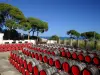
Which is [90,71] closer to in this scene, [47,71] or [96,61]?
[47,71]

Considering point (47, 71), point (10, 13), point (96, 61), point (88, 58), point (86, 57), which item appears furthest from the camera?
point (10, 13)

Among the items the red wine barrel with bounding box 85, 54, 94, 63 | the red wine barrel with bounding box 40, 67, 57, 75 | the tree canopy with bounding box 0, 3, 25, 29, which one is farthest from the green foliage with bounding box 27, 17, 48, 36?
the red wine barrel with bounding box 40, 67, 57, 75

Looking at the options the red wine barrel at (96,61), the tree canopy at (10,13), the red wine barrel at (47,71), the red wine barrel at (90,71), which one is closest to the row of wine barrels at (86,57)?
the red wine barrel at (96,61)

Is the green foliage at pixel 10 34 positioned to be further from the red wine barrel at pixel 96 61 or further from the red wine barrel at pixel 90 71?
the red wine barrel at pixel 90 71

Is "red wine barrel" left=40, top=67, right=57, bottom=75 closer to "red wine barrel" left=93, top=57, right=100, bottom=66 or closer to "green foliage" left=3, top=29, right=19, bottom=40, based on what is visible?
"red wine barrel" left=93, top=57, right=100, bottom=66

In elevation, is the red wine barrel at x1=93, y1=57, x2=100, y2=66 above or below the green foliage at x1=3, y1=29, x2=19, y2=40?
below

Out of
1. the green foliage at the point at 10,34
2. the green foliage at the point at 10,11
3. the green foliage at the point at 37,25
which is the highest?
the green foliage at the point at 10,11

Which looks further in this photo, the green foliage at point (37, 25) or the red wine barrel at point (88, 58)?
the green foliage at point (37, 25)

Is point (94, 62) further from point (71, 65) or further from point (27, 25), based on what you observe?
point (27, 25)

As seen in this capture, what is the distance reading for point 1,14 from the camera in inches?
1645

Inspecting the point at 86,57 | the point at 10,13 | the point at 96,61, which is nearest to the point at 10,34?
the point at 10,13

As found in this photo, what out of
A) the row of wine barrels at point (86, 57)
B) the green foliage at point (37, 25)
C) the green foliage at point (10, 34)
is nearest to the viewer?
the row of wine barrels at point (86, 57)

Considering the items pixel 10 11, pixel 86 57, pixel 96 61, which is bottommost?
pixel 96 61

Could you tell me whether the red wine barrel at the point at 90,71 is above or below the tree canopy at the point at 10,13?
below
